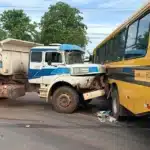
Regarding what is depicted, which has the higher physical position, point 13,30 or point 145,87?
point 13,30

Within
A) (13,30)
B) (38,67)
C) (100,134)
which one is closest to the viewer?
(100,134)

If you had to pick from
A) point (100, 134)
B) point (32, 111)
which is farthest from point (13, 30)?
point (100, 134)

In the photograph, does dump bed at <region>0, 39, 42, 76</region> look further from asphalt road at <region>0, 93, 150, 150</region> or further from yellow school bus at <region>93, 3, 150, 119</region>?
yellow school bus at <region>93, 3, 150, 119</region>

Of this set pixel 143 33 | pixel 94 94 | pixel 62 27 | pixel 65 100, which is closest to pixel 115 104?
pixel 94 94

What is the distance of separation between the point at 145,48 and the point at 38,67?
6.42 metres

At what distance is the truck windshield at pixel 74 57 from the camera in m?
13.6

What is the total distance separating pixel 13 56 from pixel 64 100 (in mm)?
3227

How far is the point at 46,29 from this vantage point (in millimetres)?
41750

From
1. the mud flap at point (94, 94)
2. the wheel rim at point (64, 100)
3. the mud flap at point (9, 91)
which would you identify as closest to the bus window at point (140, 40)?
the mud flap at point (94, 94)

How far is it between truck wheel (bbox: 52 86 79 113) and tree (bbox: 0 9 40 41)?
32280mm

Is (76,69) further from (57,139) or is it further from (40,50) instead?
(57,139)

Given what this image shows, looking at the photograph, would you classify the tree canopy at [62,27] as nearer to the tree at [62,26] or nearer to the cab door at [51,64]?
the tree at [62,26]

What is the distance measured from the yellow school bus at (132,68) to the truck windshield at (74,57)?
194cm

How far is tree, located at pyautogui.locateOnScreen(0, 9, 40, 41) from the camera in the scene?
1810 inches
